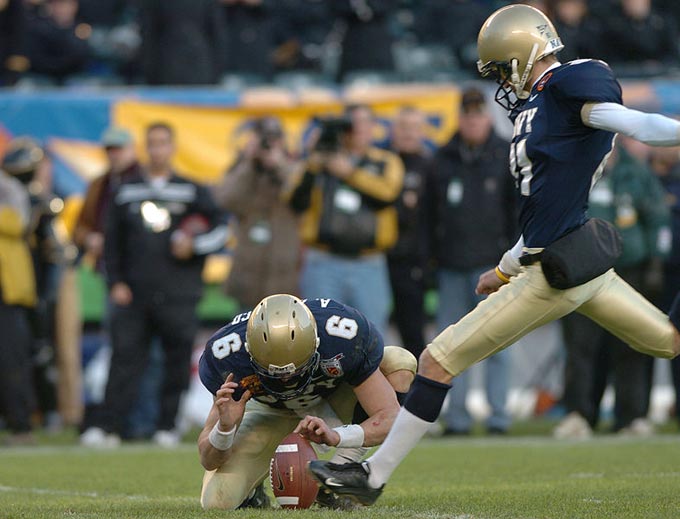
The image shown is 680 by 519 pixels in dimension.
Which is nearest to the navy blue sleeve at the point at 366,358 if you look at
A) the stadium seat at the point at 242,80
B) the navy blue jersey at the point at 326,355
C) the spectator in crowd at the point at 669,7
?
the navy blue jersey at the point at 326,355

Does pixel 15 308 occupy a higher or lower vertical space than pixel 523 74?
lower

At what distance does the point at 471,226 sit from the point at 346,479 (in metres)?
4.64

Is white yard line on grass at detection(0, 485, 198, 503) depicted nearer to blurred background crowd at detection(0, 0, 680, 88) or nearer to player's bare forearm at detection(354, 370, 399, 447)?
player's bare forearm at detection(354, 370, 399, 447)

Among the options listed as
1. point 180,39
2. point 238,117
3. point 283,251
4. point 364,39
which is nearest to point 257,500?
point 283,251

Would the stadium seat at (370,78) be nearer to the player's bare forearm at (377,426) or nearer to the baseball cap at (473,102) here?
the baseball cap at (473,102)

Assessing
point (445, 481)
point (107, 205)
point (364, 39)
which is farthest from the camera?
point (364, 39)

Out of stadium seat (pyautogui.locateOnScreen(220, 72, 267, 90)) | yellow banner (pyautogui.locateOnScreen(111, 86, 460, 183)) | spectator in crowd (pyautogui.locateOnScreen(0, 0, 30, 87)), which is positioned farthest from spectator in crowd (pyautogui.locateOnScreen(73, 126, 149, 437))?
spectator in crowd (pyautogui.locateOnScreen(0, 0, 30, 87))

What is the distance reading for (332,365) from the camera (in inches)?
202

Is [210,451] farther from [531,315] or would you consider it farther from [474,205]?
[474,205]

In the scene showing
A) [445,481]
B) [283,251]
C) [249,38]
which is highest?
[249,38]

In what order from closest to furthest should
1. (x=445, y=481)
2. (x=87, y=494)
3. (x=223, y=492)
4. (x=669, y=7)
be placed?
(x=223, y=492)
(x=87, y=494)
(x=445, y=481)
(x=669, y=7)

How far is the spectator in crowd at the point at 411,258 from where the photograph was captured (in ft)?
31.2

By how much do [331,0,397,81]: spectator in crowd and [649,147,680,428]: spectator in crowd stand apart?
319 centimetres

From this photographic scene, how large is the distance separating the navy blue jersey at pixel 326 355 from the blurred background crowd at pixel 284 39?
6.32m
